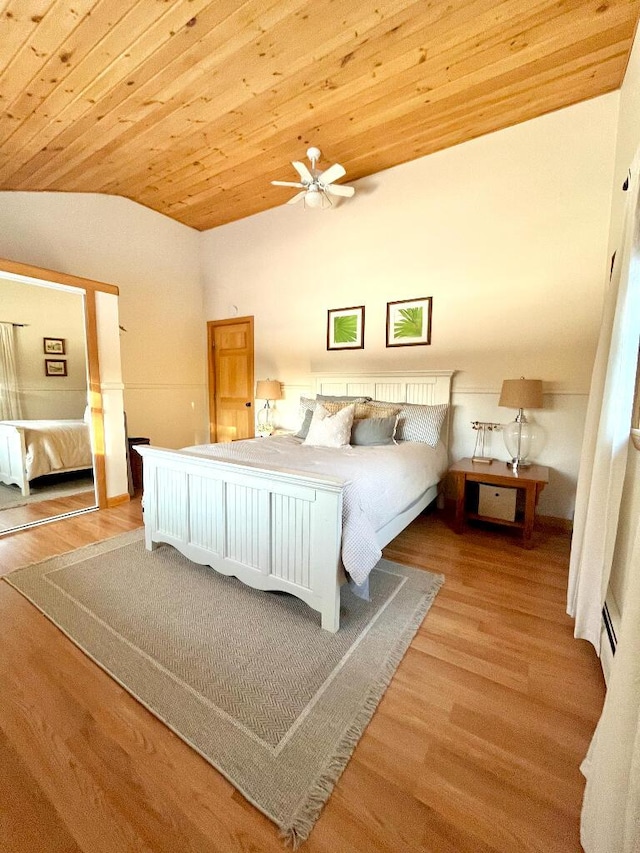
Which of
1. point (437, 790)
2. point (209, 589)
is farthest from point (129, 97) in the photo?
point (437, 790)

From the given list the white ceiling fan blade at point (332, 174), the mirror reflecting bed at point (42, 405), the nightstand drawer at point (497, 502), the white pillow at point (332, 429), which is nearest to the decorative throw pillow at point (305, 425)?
the white pillow at point (332, 429)

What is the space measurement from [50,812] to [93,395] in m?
2.97

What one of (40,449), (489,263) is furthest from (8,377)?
(489,263)

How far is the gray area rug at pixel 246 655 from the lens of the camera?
1097 millimetres

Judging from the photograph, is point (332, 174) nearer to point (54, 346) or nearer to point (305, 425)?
point (305, 425)

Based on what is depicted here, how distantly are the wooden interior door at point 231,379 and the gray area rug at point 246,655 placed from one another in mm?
2721

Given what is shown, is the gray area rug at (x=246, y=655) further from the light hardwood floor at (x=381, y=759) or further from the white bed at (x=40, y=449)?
the white bed at (x=40, y=449)

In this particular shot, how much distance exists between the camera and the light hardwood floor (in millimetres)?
916

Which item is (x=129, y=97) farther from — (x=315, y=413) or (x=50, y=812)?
(x=50, y=812)

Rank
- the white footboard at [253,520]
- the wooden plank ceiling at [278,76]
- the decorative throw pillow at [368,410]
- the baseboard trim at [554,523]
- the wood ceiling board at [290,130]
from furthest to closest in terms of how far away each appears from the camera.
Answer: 1. the decorative throw pillow at [368,410]
2. the baseboard trim at [554,523]
3. the wood ceiling board at [290,130]
4. the wooden plank ceiling at [278,76]
5. the white footboard at [253,520]

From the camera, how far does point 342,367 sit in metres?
3.89

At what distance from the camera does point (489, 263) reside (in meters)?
3.02

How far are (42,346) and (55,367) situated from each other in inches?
7.9

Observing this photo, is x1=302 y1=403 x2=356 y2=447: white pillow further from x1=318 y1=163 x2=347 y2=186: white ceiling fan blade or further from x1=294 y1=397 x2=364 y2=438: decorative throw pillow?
x1=318 y1=163 x2=347 y2=186: white ceiling fan blade
